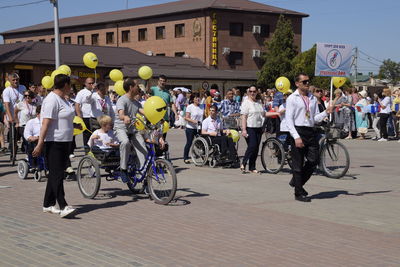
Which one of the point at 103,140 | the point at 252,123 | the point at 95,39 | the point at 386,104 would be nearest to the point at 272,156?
the point at 252,123

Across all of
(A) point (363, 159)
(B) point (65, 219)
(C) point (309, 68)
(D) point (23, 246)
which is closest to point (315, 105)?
(B) point (65, 219)

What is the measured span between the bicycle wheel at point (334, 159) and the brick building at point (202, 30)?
48.1 m

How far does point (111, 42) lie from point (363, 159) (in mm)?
56232

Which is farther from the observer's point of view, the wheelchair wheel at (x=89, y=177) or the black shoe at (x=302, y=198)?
the black shoe at (x=302, y=198)

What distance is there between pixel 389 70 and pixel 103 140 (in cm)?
11849

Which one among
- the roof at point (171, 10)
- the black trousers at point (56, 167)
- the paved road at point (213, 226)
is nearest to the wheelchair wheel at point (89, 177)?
the paved road at point (213, 226)

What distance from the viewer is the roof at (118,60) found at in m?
47.0

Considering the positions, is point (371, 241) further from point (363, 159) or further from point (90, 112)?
point (363, 159)

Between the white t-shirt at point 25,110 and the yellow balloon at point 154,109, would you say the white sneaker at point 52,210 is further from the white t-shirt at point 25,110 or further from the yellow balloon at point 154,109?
the white t-shirt at point 25,110

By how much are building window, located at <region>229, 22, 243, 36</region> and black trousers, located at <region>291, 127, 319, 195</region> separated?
52.3m

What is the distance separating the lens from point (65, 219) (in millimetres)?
7789

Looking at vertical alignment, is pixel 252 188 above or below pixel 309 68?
below

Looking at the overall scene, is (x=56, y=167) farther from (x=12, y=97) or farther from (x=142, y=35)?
Result: (x=142, y=35)

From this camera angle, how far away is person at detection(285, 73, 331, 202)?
9.22m
